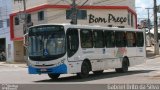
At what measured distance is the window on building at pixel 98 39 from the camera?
27.4 metres

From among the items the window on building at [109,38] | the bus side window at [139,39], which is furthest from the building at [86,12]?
the window on building at [109,38]

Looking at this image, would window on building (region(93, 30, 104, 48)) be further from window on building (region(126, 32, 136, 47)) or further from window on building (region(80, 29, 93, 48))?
window on building (region(126, 32, 136, 47))

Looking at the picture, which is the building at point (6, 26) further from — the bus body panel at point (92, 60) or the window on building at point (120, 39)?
the window on building at point (120, 39)

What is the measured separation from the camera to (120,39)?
30.2 m

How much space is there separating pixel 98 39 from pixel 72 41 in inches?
108

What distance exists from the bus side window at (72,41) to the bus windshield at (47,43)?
0.33 meters

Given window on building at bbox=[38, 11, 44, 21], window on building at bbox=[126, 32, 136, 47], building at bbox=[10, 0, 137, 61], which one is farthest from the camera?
window on building at bbox=[38, 11, 44, 21]

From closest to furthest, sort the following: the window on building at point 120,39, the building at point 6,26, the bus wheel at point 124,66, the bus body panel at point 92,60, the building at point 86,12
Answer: the bus body panel at point 92,60, the window on building at point 120,39, the bus wheel at point 124,66, the building at point 86,12, the building at point 6,26

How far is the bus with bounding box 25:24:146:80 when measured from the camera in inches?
976

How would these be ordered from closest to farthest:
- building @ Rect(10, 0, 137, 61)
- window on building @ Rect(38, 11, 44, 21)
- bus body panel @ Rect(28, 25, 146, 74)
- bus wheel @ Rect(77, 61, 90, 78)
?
bus body panel @ Rect(28, 25, 146, 74), bus wheel @ Rect(77, 61, 90, 78), building @ Rect(10, 0, 137, 61), window on building @ Rect(38, 11, 44, 21)

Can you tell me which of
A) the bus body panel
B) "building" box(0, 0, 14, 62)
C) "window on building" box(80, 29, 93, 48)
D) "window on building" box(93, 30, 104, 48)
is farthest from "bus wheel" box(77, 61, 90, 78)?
"building" box(0, 0, 14, 62)

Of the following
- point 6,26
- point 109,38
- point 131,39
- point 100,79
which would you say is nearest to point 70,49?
point 100,79

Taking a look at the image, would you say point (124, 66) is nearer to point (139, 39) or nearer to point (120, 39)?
point (120, 39)

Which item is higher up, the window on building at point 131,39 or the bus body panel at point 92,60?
the window on building at point 131,39
